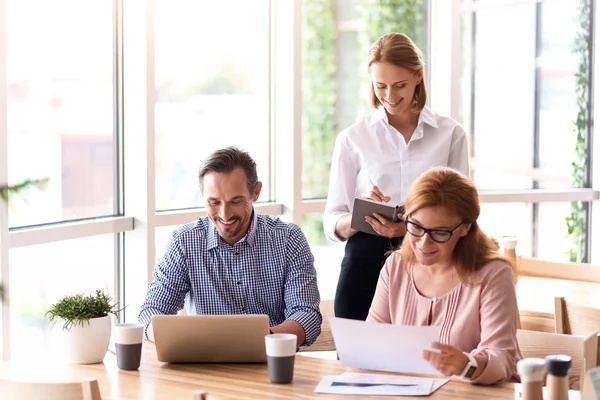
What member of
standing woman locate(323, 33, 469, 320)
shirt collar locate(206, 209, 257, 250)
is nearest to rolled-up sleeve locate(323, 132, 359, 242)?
standing woman locate(323, 33, 469, 320)

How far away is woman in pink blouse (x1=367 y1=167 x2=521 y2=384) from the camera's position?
96.7 inches

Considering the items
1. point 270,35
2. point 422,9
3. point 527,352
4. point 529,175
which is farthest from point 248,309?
point 529,175

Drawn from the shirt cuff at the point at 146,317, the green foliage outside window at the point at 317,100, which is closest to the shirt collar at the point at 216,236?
the shirt cuff at the point at 146,317

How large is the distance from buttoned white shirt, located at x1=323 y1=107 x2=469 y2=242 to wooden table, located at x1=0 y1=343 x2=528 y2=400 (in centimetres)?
104

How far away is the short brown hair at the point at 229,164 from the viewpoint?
2842 millimetres

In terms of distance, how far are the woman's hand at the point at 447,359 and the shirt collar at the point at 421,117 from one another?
132 cm

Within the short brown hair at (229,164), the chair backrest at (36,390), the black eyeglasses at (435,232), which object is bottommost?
the chair backrest at (36,390)

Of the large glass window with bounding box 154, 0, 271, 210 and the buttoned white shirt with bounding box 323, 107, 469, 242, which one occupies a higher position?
the large glass window with bounding box 154, 0, 271, 210

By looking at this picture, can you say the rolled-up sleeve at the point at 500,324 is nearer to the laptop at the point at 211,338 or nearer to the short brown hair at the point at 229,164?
the laptop at the point at 211,338

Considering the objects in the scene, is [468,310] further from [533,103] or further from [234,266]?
[533,103]

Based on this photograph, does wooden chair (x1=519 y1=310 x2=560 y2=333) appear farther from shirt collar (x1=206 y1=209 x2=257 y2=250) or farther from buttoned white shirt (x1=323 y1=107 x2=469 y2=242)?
shirt collar (x1=206 y1=209 x2=257 y2=250)

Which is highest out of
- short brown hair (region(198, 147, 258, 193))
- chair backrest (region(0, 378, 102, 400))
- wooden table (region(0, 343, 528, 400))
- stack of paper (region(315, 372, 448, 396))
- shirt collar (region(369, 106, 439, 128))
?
shirt collar (region(369, 106, 439, 128))

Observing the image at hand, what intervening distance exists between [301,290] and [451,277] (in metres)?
0.53

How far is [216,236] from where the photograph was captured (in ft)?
9.55
